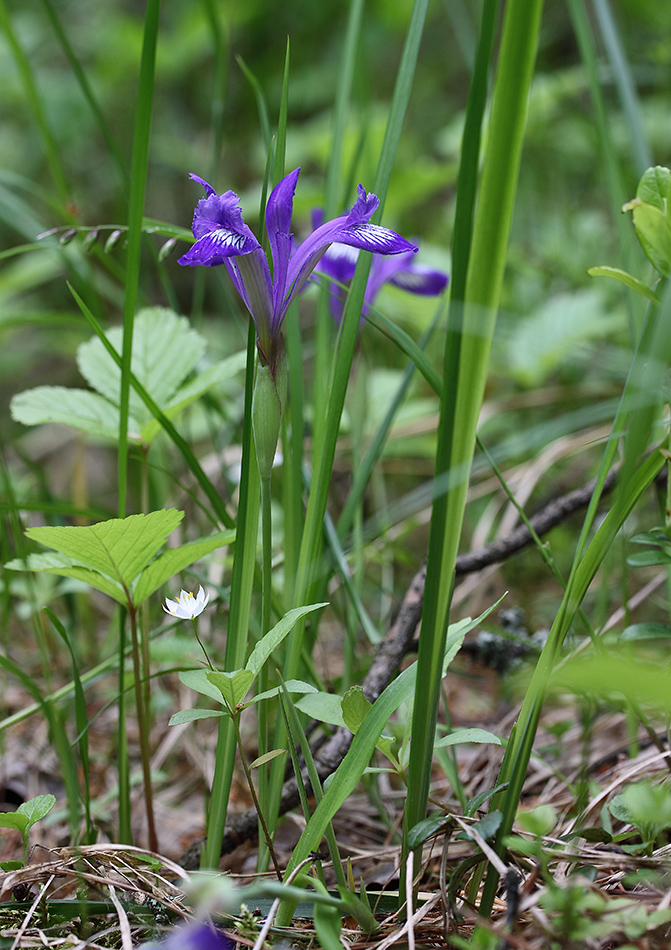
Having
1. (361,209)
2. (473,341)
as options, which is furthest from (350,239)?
(473,341)

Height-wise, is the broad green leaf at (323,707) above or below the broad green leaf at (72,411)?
below

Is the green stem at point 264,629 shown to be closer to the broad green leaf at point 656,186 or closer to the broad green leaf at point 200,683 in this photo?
the broad green leaf at point 200,683

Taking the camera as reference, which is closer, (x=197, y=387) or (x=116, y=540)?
(x=116, y=540)

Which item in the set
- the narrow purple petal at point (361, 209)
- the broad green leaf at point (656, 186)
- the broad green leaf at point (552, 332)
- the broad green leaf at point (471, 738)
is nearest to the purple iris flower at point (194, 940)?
the broad green leaf at point (471, 738)

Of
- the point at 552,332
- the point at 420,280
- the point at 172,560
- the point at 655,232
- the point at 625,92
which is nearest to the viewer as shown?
the point at 655,232

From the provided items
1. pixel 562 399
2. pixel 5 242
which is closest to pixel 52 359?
pixel 5 242

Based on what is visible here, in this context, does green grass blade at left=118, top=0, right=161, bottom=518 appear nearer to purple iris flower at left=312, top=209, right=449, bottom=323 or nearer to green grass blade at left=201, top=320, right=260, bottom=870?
green grass blade at left=201, top=320, right=260, bottom=870

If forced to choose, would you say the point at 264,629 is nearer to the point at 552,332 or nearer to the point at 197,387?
the point at 197,387

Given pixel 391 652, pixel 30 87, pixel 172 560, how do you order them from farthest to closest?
pixel 30 87 < pixel 391 652 < pixel 172 560
